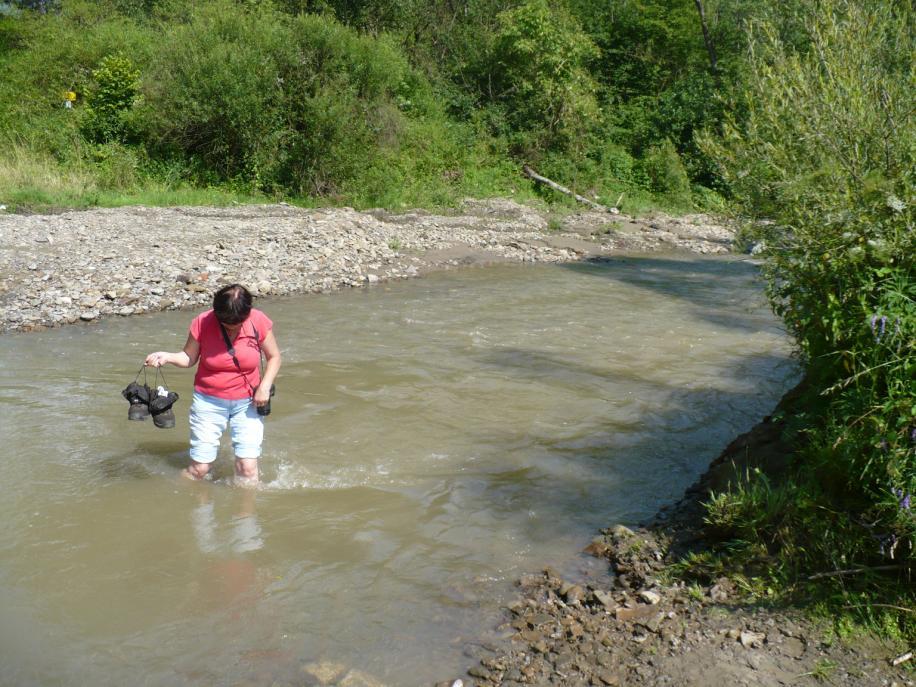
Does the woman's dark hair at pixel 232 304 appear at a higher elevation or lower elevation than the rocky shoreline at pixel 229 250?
higher

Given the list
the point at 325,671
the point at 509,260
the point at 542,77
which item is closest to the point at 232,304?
the point at 325,671

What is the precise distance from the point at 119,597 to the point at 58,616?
35 cm

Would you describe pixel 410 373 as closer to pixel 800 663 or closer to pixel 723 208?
pixel 723 208

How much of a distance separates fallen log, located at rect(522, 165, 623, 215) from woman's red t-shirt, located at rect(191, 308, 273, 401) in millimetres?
23375

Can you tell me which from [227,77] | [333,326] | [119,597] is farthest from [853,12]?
[227,77]

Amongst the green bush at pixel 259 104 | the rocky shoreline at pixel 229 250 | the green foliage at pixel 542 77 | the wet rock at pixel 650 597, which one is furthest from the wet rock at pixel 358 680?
the green foliage at pixel 542 77

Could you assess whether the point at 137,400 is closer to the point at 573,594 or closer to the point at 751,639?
the point at 573,594

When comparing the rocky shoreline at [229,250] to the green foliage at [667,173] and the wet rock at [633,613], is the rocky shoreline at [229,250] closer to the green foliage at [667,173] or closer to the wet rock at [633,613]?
the green foliage at [667,173]

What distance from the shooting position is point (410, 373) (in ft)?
33.8

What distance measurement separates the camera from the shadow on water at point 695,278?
14.6 meters

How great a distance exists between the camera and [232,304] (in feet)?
18.5

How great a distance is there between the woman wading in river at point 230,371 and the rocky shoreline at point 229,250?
6927 mm

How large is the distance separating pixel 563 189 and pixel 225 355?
82.5 ft

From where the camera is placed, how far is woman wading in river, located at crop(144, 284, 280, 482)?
5965 millimetres
